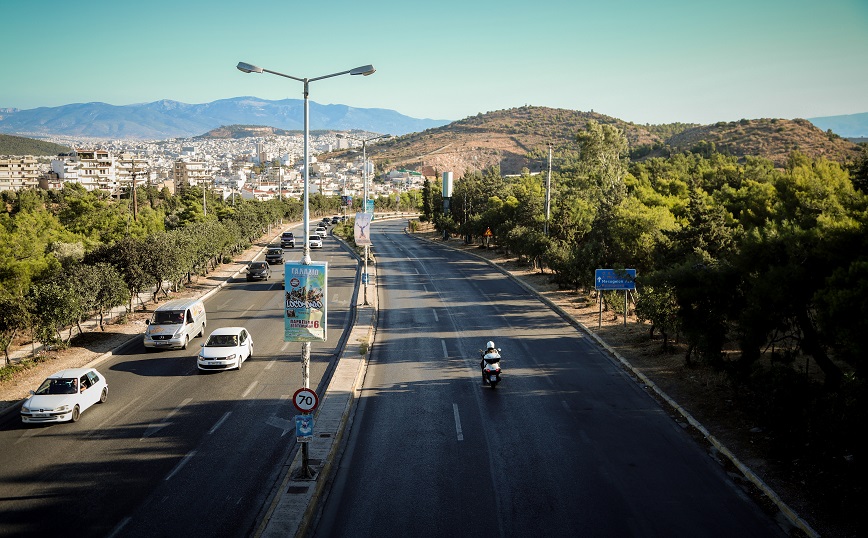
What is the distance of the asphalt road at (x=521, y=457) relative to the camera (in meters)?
11.6

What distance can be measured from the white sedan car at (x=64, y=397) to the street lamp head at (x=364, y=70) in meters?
11.7

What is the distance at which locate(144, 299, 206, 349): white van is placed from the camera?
26.0 metres

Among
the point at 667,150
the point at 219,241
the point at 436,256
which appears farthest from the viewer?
the point at 667,150

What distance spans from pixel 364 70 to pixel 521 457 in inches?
396

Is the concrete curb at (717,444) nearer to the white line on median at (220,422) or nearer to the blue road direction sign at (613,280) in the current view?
the blue road direction sign at (613,280)

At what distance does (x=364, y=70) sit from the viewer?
15805 mm

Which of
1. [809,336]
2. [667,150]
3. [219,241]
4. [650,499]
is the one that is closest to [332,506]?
[650,499]

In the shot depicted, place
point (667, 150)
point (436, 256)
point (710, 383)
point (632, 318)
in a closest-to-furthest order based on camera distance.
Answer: point (710, 383) → point (632, 318) → point (436, 256) → point (667, 150)

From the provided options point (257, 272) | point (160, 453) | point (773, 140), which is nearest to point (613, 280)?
point (160, 453)

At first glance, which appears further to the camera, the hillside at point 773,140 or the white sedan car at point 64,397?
the hillside at point 773,140

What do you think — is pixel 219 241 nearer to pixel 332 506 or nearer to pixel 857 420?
pixel 332 506

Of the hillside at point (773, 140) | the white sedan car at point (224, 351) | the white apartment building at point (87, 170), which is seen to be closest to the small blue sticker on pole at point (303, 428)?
the white sedan car at point (224, 351)

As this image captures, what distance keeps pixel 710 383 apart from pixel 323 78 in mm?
14458

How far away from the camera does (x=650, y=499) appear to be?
1245 centimetres
